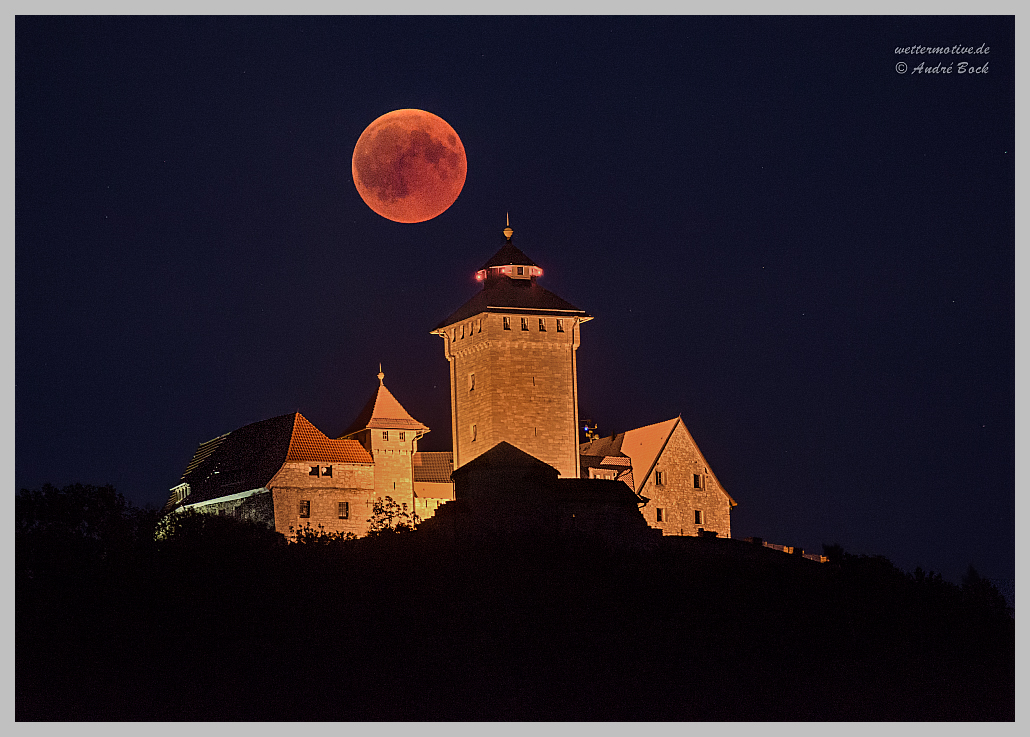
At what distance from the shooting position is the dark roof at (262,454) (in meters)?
72.6

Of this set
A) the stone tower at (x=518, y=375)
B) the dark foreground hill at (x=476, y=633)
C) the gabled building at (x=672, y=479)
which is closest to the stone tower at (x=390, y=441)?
the stone tower at (x=518, y=375)

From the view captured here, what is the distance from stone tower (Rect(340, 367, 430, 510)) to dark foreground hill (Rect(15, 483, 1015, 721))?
9.05 metres

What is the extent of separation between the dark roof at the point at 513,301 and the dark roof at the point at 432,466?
5680 millimetres

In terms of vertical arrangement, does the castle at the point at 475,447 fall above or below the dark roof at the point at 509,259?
below

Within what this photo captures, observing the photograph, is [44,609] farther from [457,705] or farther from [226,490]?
[226,490]

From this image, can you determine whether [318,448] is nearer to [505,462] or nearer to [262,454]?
[262,454]

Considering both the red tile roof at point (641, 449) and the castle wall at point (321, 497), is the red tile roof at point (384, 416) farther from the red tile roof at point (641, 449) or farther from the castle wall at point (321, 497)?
the red tile roof at point (641, 449)

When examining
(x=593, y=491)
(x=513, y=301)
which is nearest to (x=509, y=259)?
(x=513, y=301)

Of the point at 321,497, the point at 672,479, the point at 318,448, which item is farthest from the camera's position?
the point at 672,479

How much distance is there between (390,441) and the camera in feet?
249

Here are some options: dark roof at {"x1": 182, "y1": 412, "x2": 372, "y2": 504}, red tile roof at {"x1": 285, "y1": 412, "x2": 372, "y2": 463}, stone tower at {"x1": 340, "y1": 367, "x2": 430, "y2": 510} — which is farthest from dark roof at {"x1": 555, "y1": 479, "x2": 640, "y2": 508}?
dark roof at {"x1": 182, "y1": 412, "x2": 372, "y2": 504}

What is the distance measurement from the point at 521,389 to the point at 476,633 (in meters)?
20.0

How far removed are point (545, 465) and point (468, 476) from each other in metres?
2.99

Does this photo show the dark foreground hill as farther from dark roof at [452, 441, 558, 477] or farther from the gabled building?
the gabled building
